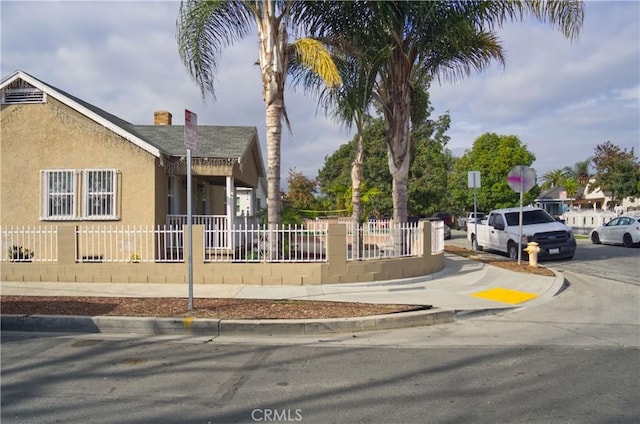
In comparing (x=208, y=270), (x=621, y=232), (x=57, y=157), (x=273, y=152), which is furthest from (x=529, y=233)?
(x=57, y=157)

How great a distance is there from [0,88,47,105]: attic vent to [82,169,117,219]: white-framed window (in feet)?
7.75

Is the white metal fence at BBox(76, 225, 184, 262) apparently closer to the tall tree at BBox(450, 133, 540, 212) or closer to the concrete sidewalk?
the concrete sidewalk

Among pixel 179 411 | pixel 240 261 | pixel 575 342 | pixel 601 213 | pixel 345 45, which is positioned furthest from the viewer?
pixel 601 213

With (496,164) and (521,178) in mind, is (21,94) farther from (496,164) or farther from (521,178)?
(496,164)

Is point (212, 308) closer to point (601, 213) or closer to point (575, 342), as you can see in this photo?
point (575, 342)

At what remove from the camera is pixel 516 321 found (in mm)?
8367

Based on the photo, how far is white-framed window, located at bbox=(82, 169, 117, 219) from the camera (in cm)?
1315

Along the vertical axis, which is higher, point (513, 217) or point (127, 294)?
point (513, 217)

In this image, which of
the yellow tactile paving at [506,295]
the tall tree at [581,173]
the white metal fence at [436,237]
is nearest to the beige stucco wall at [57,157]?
the white metal fence at [436,237]

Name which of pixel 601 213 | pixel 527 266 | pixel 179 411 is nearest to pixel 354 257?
pixel 527 266

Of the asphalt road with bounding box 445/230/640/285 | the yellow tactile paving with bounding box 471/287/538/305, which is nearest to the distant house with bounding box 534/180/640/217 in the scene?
the asphalt road with bounding box 445/230/640/285

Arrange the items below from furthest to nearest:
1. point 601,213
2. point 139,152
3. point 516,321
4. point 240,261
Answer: point 601,213 < point 139,152 < point 240,261 < point 516,321

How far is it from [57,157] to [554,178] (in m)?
92.4

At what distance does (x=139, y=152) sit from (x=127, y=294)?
4.67 m
